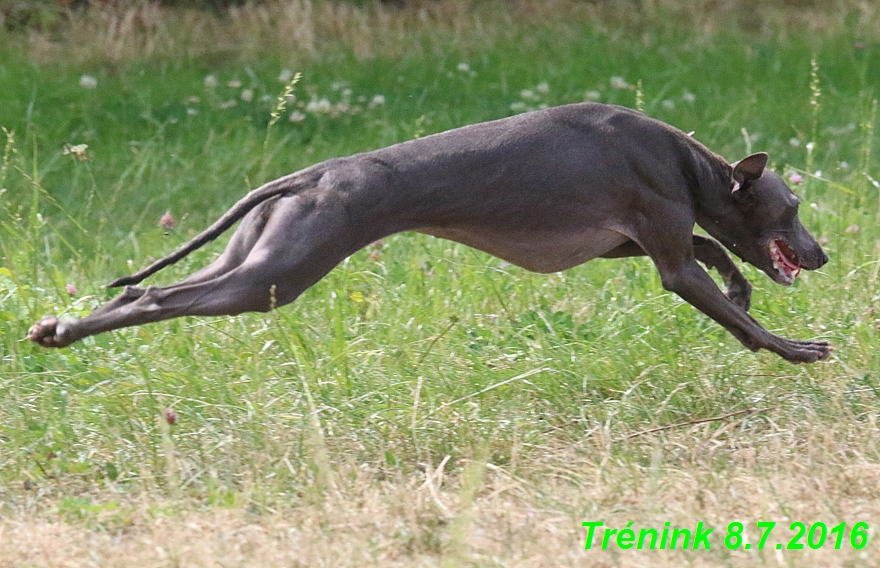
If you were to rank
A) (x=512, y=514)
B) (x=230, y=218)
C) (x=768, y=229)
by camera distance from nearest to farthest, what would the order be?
(x=512, y=514), (x=230, y=218), (x=768, y=229)

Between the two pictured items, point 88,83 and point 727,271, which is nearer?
point 727,271

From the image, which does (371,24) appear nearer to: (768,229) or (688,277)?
(768,229)

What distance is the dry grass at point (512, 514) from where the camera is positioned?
3064mm

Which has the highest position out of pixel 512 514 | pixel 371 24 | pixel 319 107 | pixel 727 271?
pixel 727 271

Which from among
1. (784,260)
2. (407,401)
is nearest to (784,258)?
(784,260)

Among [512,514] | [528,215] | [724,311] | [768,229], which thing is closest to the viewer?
[512,514]

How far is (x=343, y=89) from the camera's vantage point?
355 inches

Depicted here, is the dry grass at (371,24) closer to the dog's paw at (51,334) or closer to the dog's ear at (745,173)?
the dog's ear at (745,173)

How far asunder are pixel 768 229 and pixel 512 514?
1.62 m

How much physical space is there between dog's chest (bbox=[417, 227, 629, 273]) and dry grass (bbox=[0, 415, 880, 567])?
0.69 meters

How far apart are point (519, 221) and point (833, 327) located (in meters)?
1.46

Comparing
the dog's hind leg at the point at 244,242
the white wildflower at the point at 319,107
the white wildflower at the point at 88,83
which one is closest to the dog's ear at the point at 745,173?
the dog's hind leg at the point at 244,242

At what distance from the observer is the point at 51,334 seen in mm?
3639

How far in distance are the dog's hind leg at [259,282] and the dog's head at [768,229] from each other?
1493 mm
